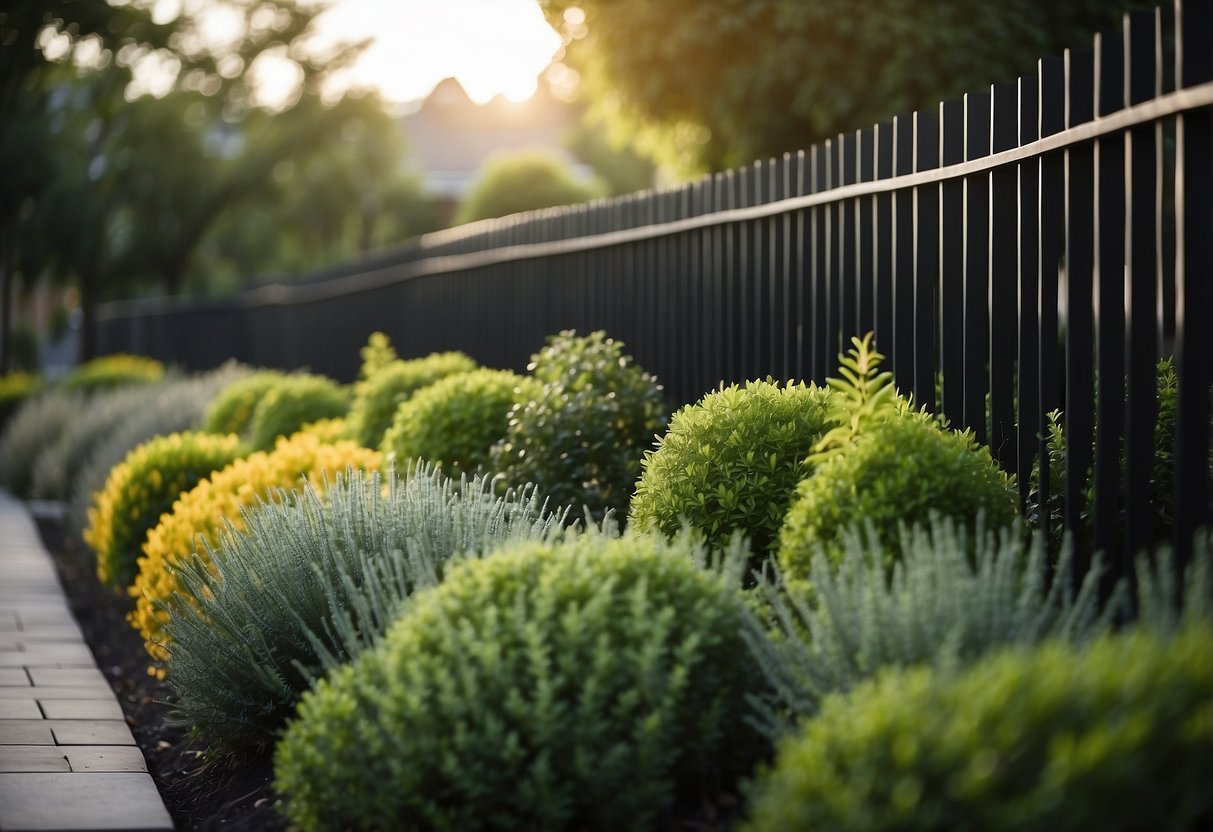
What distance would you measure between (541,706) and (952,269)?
→ 2733 millimetres

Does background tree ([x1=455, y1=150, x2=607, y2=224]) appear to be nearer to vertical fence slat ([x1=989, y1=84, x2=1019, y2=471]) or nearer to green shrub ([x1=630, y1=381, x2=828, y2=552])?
vertical fence slat ([x1=989, y1=84, x2=1019, y2=471])

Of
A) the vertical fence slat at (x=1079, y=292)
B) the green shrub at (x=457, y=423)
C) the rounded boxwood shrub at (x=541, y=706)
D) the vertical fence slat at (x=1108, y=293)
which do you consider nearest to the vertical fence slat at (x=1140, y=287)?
the vertical fence slat at (x=1108, y=293)

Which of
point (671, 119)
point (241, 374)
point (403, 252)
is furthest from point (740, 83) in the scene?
point (241, 374)

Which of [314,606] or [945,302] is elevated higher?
[945,302]

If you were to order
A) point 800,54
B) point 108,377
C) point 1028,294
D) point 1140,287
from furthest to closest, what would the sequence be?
point 108,377, point 800,54, point 1028,294, point 1140,287

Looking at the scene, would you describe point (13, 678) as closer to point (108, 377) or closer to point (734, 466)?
point (734, 466)

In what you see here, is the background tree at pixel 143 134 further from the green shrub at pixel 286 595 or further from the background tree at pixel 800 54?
the green shrub at pixel 286 595

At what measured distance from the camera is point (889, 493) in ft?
12.2

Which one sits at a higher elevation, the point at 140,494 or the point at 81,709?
the point at 140,494

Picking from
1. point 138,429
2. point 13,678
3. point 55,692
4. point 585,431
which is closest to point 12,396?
point 138,429

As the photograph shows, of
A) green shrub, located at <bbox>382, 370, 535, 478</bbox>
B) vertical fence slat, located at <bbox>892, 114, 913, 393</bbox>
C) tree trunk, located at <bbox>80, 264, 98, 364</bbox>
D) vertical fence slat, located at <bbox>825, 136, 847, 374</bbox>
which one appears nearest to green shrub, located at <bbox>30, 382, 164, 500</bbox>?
green shrub, located at <bbox>382, 370, 535, 478</bbox>

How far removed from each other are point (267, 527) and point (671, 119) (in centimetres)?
1301

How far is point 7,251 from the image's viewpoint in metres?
22.2

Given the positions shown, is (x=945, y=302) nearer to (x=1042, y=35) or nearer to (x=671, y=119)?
(x=1042, y=35)
